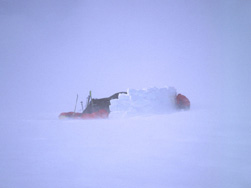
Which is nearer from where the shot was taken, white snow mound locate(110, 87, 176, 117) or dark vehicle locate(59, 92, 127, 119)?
white snow mound locate(110, 87, 176, 117)

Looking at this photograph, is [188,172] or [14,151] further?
[14,151]

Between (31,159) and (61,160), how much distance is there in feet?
1.50

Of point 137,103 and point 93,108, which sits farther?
point 93,108

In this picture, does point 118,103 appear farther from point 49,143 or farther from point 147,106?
point 49,143

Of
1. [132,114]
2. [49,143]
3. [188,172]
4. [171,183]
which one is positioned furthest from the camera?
[132,114]

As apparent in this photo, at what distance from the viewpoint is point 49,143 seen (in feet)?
10.6

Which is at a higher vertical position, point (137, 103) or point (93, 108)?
point (93, 108)

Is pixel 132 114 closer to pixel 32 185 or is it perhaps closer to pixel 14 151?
pixel 14 151

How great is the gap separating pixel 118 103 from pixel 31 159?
4022 millimetres

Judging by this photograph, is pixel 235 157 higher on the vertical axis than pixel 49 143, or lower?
lower

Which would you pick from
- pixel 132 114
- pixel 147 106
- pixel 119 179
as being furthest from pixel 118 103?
pixel 119 179

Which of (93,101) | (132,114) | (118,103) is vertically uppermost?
(93,101)

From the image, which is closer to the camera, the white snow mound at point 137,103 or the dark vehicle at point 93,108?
the white snow mound at point 137,103

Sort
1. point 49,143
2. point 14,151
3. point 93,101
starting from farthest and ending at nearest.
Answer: point 93,101 < point 49,143 < point 14,151
